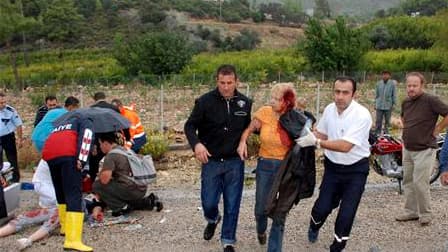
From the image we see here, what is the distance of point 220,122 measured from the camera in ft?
15.7

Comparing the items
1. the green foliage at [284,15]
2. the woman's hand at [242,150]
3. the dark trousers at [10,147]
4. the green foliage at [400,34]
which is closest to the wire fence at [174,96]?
the dark trousers at [10,147]

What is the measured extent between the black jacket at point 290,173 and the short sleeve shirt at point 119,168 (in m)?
1.91

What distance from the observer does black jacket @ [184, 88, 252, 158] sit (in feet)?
15.8

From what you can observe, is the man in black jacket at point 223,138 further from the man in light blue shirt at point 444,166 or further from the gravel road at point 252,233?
the man in light blue shirt at point 444,166

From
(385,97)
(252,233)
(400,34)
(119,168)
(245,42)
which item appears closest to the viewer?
(252,233)

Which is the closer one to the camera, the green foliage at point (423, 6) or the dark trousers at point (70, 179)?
the dark trousers at point (70, 179)

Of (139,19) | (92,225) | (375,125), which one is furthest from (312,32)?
(139,19)

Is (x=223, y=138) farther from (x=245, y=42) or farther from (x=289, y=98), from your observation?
(x=245, y=42)

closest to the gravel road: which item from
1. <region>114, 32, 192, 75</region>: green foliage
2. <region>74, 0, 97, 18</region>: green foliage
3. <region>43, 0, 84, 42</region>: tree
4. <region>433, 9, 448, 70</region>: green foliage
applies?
<region>114, 32, 192, 75</region>: green foliage

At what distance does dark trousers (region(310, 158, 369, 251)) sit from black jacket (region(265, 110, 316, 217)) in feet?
0.87

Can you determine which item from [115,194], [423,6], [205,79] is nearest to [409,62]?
[205,79]

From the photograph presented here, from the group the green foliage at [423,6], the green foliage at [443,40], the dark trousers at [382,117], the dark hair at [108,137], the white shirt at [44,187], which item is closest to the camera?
the dark hair at [108,137]

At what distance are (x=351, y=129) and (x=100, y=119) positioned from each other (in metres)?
2.40

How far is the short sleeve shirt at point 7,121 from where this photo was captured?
7.77m
